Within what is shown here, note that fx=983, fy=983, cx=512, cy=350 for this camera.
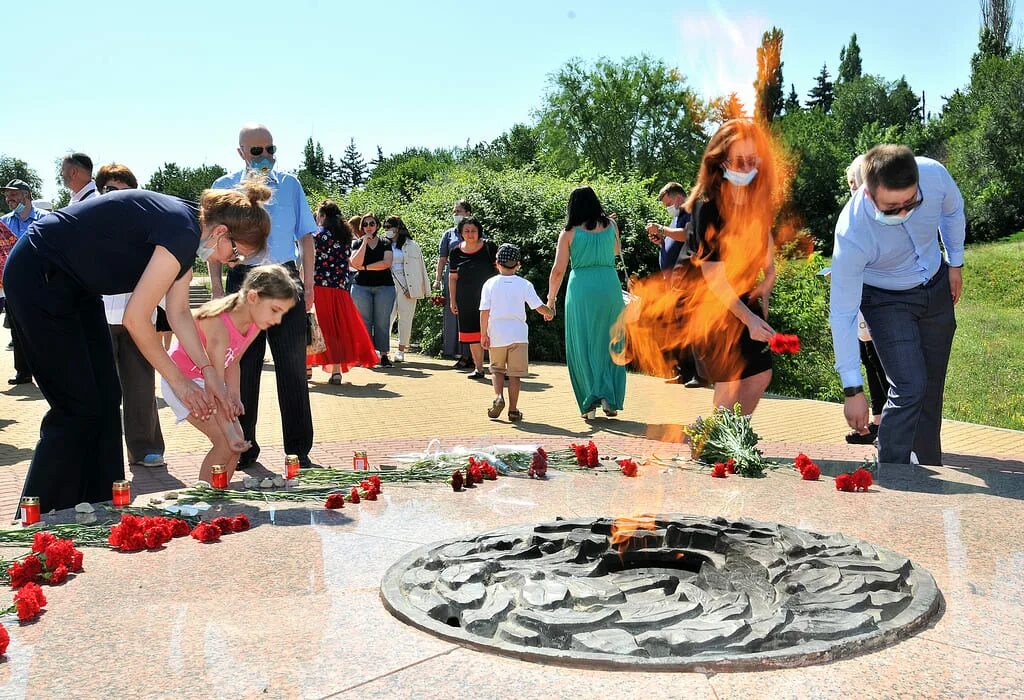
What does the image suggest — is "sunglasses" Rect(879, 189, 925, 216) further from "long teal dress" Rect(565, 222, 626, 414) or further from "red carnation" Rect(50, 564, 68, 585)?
"red carnation" Rect(50, 564, 68, 585)

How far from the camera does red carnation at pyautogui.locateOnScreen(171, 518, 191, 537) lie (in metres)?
4.05

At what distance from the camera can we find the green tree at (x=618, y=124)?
45.8m

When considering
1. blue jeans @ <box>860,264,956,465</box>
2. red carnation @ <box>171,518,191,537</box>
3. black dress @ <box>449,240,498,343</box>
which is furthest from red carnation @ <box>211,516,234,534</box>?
black dress @ <box>449,240,498,343</box>

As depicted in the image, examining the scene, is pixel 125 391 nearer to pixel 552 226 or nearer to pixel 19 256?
pixel 19 256

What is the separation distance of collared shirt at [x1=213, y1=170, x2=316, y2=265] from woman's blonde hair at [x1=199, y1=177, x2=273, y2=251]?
105 cm

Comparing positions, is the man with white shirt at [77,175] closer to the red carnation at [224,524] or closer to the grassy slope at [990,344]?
the red carnation at [224,524]

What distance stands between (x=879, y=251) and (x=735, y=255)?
0.85 m

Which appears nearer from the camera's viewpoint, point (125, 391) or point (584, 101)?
point (125, 391)

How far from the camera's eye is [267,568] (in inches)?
141

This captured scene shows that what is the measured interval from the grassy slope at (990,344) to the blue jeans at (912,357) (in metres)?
4.24

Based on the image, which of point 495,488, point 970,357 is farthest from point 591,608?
point 970,357

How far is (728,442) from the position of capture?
5.52m

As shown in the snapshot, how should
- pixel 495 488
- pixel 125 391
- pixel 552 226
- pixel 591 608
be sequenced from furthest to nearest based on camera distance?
pixel 552 226 < pixel 125 391 < pixel 495 488 < pixel 591 608

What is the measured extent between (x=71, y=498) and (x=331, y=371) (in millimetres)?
7053
